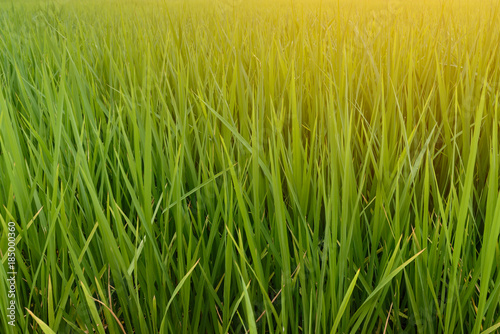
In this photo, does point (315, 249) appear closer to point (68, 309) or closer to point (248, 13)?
point (68, 309)

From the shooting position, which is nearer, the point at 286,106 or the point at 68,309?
the point at 68,309

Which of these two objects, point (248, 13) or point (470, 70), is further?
point (248, 13)

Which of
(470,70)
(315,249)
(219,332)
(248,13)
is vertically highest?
(248,13)

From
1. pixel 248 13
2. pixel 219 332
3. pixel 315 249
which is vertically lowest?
pixel 219 332

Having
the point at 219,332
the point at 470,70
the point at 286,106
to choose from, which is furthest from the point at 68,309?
the point at 470,70

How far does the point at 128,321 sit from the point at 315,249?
0.24 metres

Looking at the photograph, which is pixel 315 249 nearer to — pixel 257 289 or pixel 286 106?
pixel 257 289

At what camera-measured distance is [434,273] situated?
1.54 ft

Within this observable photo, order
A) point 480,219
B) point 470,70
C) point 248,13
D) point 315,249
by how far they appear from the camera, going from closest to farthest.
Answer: point 315,249 → point 480,219 → point 470,70 → point 248,13

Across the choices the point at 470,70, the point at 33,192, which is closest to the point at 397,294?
the point at 33,192

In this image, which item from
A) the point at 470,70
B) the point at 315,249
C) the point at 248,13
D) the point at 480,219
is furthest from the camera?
the point at 248,13

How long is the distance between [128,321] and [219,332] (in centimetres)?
11

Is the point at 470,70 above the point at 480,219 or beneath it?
above

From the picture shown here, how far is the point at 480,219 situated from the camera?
60 cm
